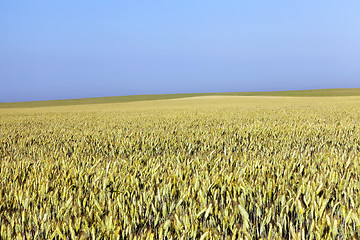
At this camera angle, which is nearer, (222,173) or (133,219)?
(133,219)

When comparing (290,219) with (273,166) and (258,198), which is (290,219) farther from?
(273,166)

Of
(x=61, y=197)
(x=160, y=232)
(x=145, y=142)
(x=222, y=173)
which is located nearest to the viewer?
(x=160, y=232)

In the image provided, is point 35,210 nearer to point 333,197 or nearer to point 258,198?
point 258,198

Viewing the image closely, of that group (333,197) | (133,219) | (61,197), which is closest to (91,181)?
(61,197)

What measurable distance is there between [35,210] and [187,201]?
984mm

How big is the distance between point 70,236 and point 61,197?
62cm

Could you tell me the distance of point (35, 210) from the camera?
74.6 inches

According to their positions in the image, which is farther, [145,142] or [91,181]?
[145,142]

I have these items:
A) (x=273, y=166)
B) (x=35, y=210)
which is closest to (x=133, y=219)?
(x=35, y=210)

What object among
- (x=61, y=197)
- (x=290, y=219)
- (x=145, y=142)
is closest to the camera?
(x=290, y=219)

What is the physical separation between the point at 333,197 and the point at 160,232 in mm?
1318

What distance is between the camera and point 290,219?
1.81 metres

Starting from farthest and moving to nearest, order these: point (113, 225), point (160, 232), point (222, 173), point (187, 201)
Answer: point (222, 173), point (187, 201), point (113, 225), point (160, 232)

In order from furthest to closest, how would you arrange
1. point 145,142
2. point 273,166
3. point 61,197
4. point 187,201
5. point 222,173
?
point 145,142 → point 273,166 → point 222,173 → point 61,197 → point 187,201
